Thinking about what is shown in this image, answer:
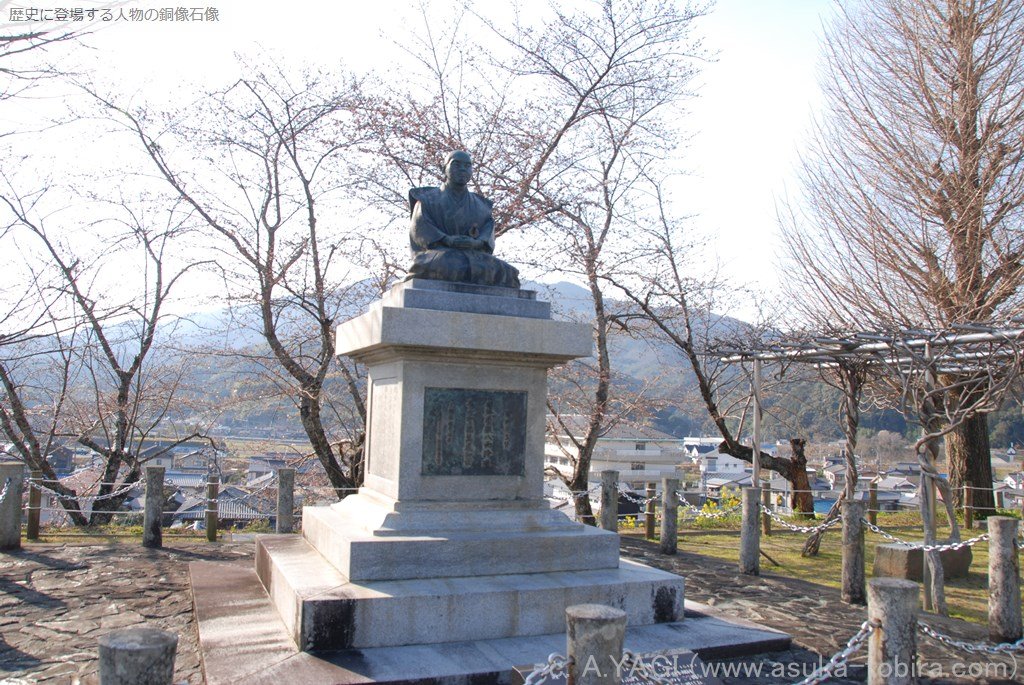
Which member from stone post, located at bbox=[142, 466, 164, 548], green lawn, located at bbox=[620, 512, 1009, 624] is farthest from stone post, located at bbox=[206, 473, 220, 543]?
green lawn, located at bbox=[620, 512, 1009, 624]

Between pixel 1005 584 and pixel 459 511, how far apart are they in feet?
14.6

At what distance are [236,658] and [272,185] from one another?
10.2 meters

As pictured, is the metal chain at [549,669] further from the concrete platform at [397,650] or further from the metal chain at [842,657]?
the metal chain at [842,657]

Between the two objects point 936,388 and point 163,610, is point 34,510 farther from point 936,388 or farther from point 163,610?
point 936,388

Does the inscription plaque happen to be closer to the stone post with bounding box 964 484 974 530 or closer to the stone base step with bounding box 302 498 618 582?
the stone base step with bounding box 302 498 618 582

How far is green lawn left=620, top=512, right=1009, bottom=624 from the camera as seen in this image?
26.7 ft

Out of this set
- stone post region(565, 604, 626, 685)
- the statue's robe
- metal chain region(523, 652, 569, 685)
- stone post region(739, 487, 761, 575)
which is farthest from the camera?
stone post region(739, 487, 761, 575)

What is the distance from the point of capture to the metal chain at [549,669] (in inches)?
122

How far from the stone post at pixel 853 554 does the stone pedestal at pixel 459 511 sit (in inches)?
103

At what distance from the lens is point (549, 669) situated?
10.2 ft

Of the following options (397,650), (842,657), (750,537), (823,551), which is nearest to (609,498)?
(750,537)

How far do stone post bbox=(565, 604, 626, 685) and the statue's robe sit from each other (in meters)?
3.21

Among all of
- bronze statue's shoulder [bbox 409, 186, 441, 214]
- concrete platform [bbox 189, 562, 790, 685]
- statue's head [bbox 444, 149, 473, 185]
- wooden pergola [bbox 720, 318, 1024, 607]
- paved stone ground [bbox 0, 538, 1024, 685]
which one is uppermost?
statue's head [bbox 444, 149, 473, 185]

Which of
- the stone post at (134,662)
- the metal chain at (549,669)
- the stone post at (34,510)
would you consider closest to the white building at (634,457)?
the stone post at (34,510)
